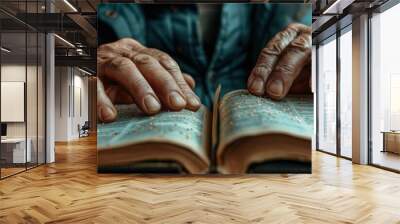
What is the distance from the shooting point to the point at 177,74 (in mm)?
6145

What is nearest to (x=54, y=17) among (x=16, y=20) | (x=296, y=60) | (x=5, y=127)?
(x=16, y=20)

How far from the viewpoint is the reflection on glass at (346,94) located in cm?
826

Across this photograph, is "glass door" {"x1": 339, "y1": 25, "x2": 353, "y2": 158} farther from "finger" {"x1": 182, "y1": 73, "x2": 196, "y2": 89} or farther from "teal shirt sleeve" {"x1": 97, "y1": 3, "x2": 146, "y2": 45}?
"teal shirt sleeve" {"x1": 97, "y1": 3, "x2": 146, "y2": 45}

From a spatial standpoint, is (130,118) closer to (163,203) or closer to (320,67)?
(163,203)

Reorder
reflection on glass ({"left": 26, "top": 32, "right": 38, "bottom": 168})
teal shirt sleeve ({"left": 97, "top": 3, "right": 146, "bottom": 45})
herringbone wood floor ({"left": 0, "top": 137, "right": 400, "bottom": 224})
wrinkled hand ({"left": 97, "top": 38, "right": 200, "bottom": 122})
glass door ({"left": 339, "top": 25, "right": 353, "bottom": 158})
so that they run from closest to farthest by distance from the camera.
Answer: herringbone wood floor ({"left": 0, "top": 137, "right": 400, "bottom": 224}), wrinkled hand ({"left": 97, "top": 38, "right": 200, "bottom": 122}), teal shirt sleeve ({"left": 97, "top": 3, "right": 146, "bottom": 45}), reflection on glass ({"left": 26, "top": 32, "right": 38, "bottom": 168}), glass door ({"left": 339, "top": 25, "right": 353, "bottom": 158})

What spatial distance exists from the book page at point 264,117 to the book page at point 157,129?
1.24ft

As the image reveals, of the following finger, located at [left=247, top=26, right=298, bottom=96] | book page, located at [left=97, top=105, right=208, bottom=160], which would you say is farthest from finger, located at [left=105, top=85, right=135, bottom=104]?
finger, located at [left=247, top=26, right=298, bottom=96]

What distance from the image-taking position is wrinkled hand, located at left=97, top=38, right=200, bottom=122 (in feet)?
19.9

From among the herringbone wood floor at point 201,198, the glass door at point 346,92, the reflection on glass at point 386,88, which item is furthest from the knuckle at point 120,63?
the glass door at point 346,92

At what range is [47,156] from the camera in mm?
7762

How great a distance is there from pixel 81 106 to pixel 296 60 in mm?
13228

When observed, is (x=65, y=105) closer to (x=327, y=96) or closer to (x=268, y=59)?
(x=327, y=96)

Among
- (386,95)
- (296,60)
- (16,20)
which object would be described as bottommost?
(386,95)

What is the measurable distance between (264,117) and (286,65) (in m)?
0.95
